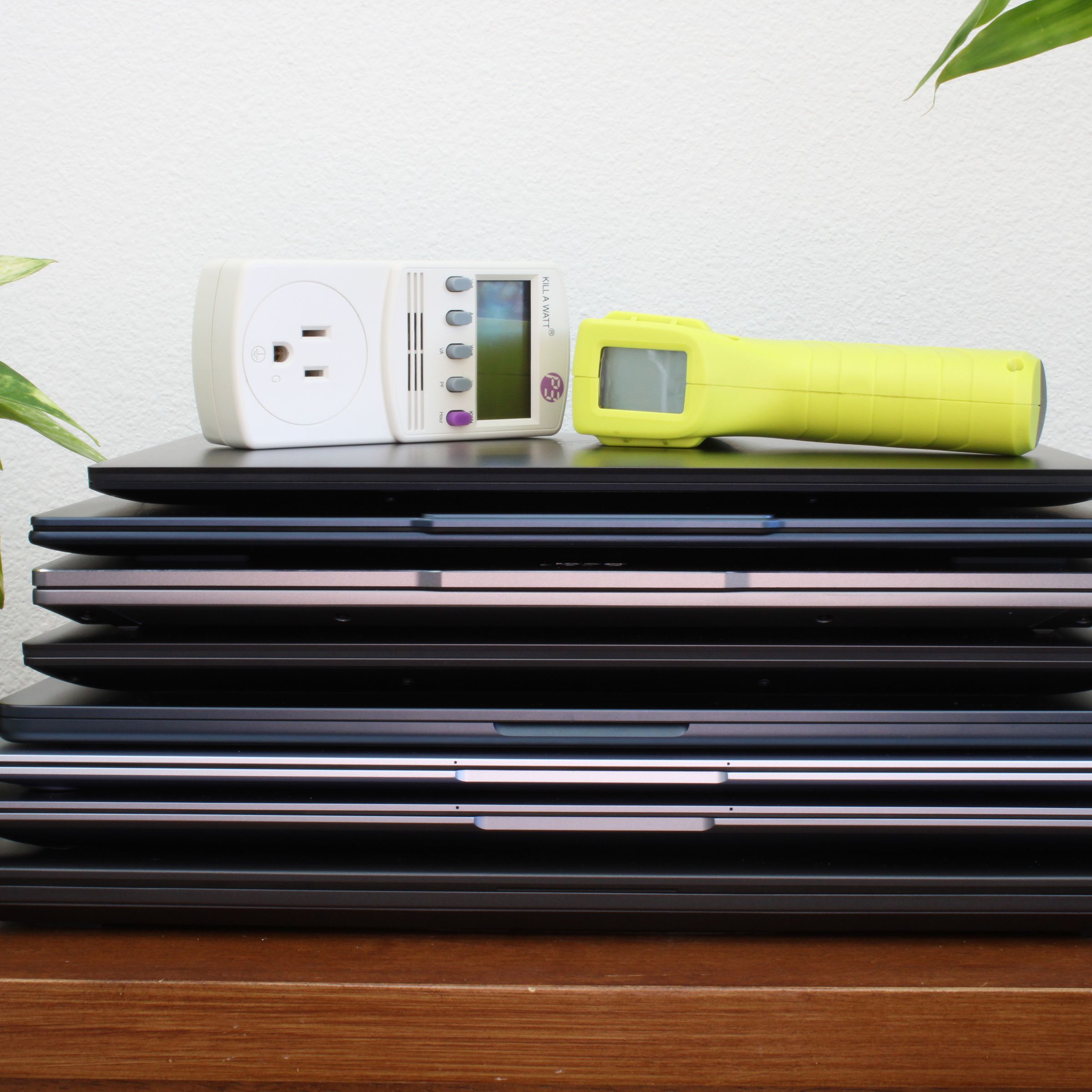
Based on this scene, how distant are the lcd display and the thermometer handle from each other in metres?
0.12

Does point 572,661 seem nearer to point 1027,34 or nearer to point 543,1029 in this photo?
point 543,1029

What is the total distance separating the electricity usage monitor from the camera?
48 cm

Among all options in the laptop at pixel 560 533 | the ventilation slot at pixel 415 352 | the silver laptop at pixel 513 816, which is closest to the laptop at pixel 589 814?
the silver laptop at pixel 513 816

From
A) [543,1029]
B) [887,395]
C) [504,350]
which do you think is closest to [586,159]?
[504,350]

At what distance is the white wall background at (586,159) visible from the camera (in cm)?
65

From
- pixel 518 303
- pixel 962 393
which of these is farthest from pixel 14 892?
pixel 962 393

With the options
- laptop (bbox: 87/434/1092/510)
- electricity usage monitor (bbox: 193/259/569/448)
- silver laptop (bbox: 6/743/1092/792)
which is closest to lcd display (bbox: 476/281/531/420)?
electricity usage monitor (bbox: 193/259/569/448)

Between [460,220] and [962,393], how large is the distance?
0.37 m

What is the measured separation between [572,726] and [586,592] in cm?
6

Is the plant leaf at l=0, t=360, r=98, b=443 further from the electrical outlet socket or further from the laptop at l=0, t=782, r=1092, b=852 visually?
the laptop at l=0, t=782, r=1092, b=852

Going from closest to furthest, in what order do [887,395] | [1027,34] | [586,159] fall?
[1027,34], [887,395], [586,159]

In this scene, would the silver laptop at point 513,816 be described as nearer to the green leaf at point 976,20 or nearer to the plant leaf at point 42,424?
the plant leaf at point 42,424

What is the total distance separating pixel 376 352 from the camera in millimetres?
510

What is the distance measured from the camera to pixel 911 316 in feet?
2.22
